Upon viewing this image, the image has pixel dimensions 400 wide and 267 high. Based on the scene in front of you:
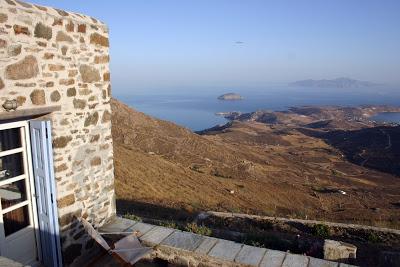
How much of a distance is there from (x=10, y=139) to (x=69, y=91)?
3.32ft

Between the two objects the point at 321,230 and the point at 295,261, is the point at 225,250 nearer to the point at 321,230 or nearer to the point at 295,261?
the point at 295,261

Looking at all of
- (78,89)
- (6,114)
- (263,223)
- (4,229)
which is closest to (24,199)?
(4,229)

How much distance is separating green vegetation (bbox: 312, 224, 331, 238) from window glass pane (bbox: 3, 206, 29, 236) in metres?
6.51

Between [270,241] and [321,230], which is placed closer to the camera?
[270,241]

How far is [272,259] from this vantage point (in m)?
4.68

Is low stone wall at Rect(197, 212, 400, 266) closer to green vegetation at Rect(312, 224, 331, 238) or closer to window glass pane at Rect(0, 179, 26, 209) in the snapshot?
green vegetation at Rect(312, 224, 331, 238)

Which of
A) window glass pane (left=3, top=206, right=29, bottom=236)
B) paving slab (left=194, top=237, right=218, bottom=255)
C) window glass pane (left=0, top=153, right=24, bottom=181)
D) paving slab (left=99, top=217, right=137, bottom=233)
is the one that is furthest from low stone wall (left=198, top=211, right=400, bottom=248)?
window glass pane (left=0, top=153, right=24, bottom=181)

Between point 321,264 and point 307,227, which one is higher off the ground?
point 321,264

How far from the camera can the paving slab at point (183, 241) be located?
5.07 m

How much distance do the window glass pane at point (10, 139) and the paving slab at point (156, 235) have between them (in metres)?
2.24

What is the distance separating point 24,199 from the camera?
4.76m

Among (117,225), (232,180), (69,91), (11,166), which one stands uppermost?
(69,91)

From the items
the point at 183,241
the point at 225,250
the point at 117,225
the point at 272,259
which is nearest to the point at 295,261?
the point at 272,259

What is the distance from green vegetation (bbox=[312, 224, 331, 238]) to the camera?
335 inches
